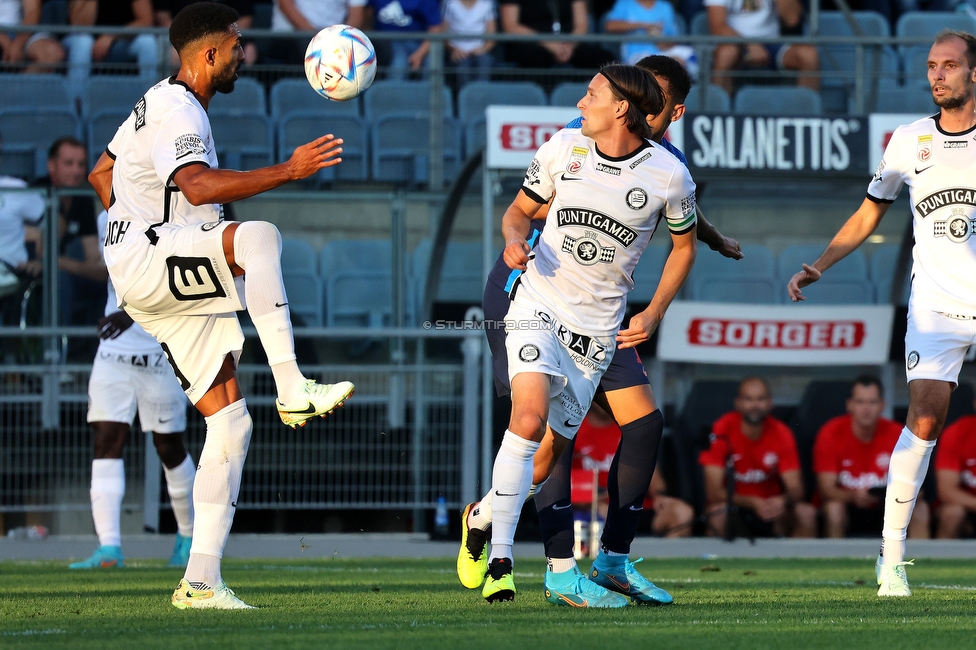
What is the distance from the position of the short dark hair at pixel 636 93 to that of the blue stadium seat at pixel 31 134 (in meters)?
7.44

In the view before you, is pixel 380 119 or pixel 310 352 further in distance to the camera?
pixel 380 119

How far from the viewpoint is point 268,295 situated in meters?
4.98

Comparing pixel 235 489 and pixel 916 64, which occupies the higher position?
pixel 916 64

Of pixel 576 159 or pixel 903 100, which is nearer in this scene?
pixel 576 159

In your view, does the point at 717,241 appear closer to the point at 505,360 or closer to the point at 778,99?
the point at 505,360

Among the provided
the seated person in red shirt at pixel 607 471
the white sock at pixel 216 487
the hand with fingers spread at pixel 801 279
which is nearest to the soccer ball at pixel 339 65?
the white sock at pixel 216 487

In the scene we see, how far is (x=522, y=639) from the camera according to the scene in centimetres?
405

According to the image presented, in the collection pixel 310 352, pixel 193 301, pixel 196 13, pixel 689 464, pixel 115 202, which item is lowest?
pixel 689 464

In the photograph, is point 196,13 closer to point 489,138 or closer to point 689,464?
point 489,138

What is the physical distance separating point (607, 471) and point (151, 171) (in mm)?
5993

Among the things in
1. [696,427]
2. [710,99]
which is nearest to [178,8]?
[710,99]

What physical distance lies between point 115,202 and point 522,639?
251 cm

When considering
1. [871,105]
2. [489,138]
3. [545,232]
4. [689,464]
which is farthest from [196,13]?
[871,105]

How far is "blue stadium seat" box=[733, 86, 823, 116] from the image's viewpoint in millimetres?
11977
